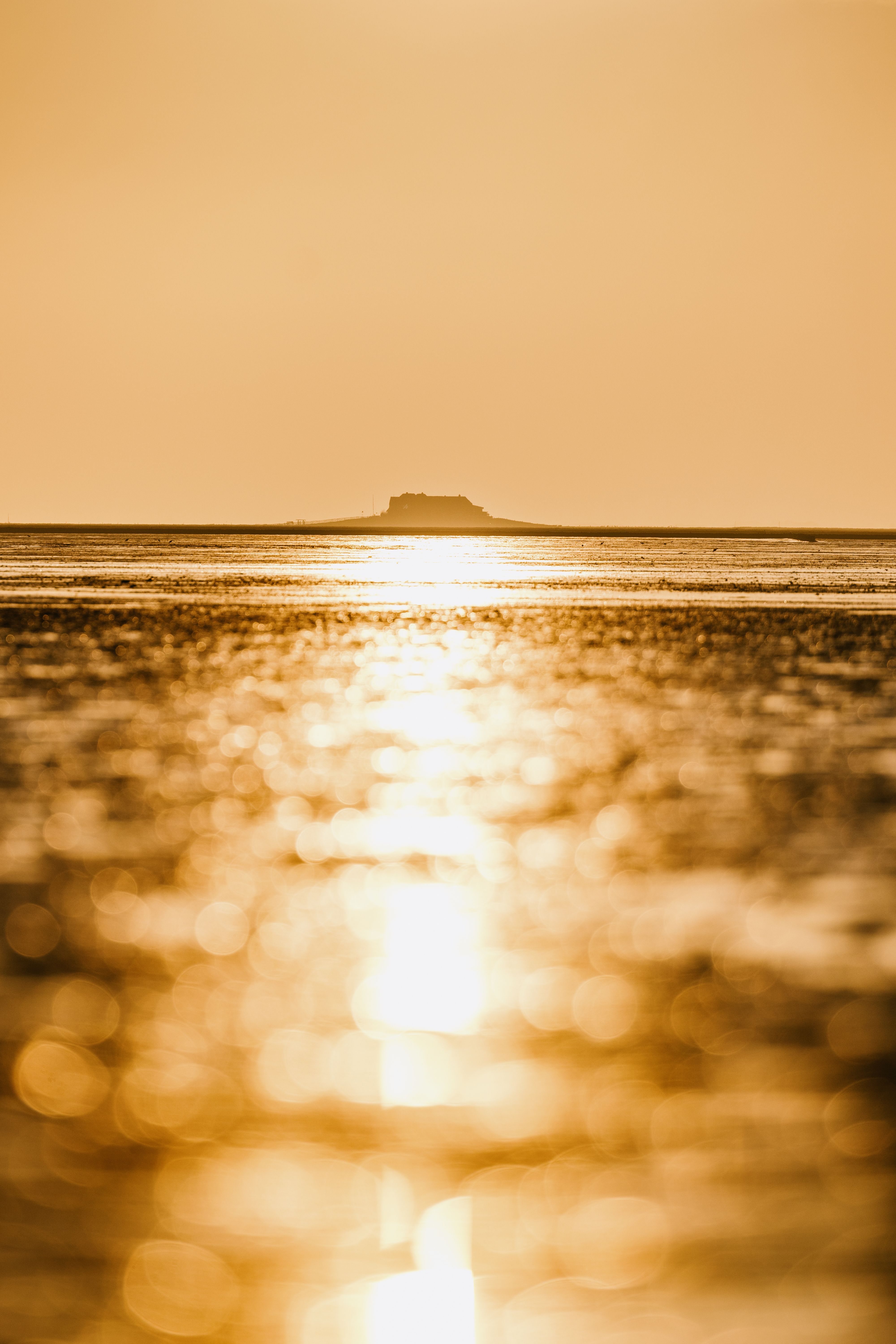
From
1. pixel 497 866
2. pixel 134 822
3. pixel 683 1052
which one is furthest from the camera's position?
pixel 134 822

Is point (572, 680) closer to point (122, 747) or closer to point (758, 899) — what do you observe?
point (122, 747)

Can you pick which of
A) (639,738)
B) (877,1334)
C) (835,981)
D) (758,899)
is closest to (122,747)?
(639,738)

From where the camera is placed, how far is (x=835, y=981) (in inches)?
435

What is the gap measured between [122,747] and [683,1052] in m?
14.1

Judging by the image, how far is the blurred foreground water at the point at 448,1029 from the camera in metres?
6.66

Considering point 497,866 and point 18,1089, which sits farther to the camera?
point 497,866

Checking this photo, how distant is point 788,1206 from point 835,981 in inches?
151

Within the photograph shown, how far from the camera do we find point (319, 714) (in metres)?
27.2

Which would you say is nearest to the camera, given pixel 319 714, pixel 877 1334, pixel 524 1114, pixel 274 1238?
pixel 877 1334

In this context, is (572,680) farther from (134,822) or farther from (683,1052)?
(683,1052)

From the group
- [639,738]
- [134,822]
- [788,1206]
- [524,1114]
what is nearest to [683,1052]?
[524,1114]

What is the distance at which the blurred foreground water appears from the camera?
21.8ft

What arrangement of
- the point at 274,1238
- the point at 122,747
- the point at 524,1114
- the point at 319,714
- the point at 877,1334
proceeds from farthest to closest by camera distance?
1. the point at 319,714
2. the point at 122,747
3. the point at 524,1114
4. the point at 274,1238
5. the point at 877,1334

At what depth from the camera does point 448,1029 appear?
10.0 meters
